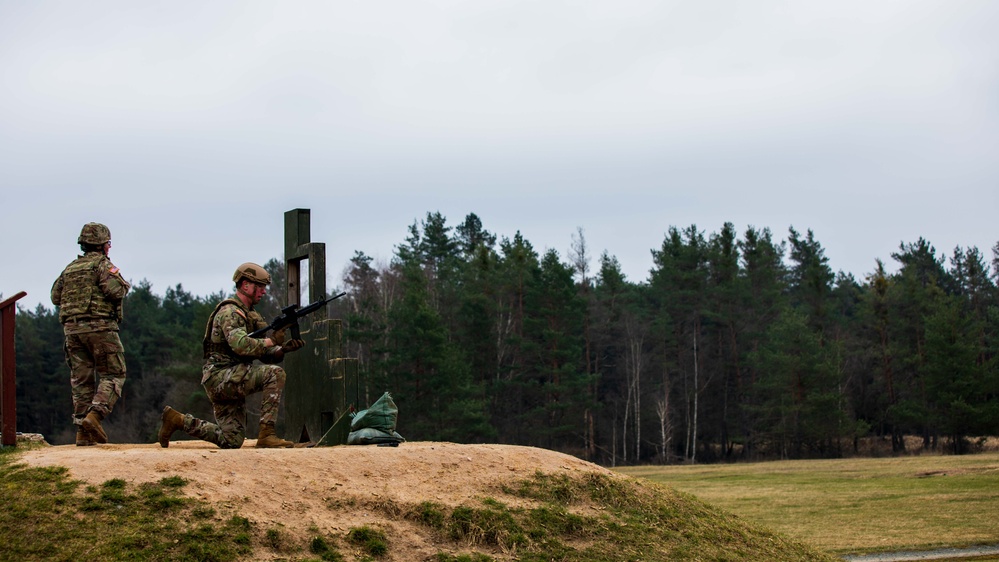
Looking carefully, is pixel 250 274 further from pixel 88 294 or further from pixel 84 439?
pixel 84 439

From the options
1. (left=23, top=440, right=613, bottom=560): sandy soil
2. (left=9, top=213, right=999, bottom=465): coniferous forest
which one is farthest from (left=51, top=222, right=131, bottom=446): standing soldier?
(left=9, top=213, right=999, bottom=465): coniferous forest

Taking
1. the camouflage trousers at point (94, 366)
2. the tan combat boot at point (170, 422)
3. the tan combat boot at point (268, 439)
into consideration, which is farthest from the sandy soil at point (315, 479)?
the tan combat boot at point (268, 439)

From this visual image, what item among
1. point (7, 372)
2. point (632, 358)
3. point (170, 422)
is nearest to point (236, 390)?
point (170, 422)

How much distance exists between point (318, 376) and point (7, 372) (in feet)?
11.4

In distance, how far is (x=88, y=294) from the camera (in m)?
12.2

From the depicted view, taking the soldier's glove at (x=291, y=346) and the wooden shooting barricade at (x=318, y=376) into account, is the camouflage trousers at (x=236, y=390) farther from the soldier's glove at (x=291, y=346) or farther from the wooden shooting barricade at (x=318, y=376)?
the wooden shooting barricade at (x=318, y=376)

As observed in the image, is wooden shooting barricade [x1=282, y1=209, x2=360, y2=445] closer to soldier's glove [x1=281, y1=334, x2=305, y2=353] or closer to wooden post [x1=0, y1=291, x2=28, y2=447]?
soldier's glove [x1=281, y1=334, x2=305, y2=353]

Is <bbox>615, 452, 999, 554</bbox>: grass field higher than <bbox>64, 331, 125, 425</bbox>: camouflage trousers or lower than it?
lower

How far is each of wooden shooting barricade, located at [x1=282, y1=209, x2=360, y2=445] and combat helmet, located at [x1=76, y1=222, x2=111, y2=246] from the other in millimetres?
2371

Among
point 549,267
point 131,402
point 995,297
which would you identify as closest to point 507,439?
point 549,267

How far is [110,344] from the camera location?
12.4 metres

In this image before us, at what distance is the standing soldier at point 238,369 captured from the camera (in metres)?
11.7

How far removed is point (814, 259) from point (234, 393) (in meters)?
65.4

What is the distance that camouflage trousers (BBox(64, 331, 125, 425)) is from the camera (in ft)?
40.1
